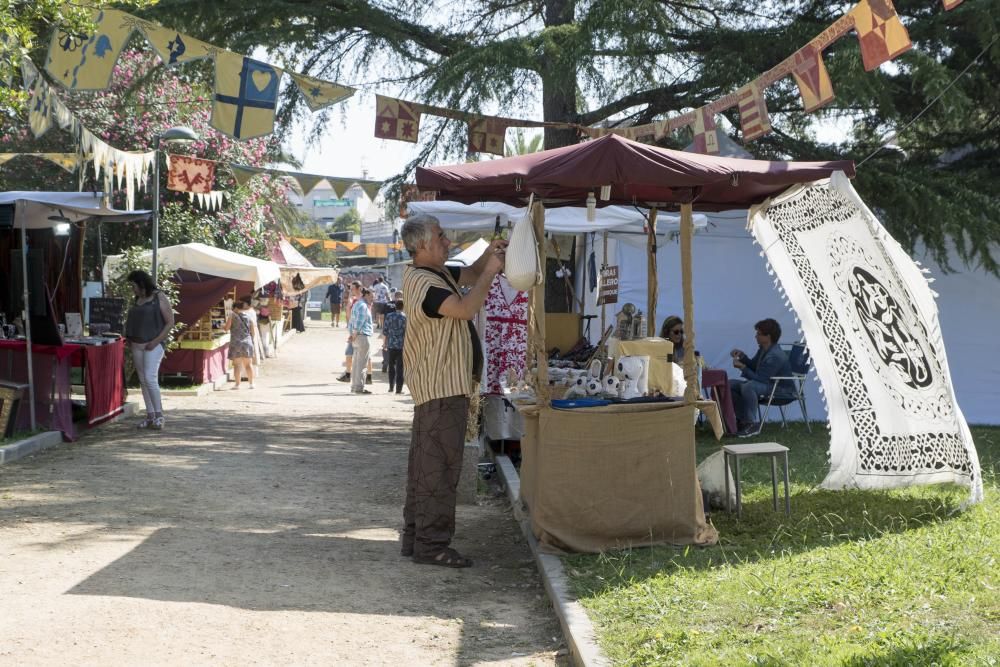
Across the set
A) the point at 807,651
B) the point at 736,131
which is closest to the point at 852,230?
the point at 807,651

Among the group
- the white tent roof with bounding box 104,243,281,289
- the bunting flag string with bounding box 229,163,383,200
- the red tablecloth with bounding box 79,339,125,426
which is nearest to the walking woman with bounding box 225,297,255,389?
the white tent roof with bounding box 104,243,281,289

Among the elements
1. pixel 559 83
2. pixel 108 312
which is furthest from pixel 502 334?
pixel 108 312

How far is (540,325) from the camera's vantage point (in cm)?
656

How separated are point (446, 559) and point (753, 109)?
5491mm

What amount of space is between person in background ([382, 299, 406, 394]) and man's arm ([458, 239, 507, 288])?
11417mm

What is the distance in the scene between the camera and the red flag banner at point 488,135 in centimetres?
1188

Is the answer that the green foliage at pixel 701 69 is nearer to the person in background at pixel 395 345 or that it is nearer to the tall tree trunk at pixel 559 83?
Result: the tall tree trunk at pixel 559 83

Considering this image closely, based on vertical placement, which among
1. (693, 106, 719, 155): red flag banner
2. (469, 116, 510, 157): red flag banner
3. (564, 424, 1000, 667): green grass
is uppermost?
(469, 116, 510, 157): red flag banner

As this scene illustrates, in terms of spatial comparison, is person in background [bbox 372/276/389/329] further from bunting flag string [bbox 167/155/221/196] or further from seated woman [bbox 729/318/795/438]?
seated woman [bbox 729/318/795/438]

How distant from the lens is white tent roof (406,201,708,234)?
35.7ft

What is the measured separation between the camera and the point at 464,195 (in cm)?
708

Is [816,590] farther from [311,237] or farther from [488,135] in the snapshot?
[311,237]

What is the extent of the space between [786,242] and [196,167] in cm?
1236

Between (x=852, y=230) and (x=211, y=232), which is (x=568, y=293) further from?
(x=211, y=232)
